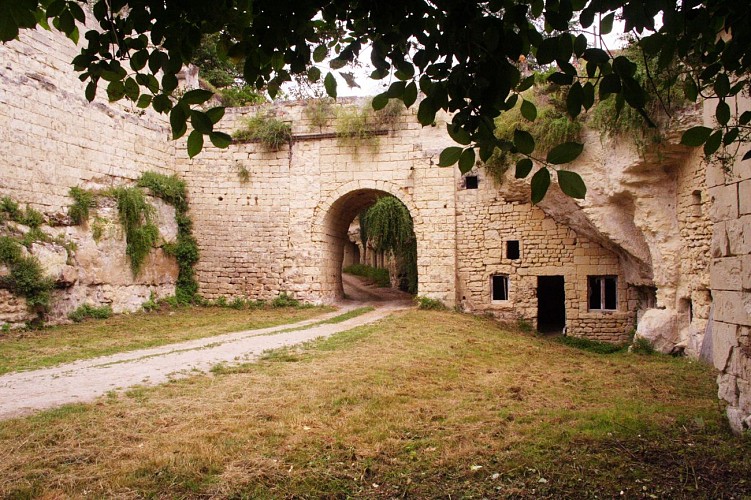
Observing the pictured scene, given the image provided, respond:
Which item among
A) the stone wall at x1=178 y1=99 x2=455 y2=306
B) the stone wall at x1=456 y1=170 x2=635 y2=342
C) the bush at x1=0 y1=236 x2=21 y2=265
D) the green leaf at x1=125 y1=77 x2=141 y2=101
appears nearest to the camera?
the green leaf at x1=125 y1=77 x2=141 y2=101

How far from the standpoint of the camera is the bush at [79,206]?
1195cm

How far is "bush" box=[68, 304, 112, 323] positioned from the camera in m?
11.6

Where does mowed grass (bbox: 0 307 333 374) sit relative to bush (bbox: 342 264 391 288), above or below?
below

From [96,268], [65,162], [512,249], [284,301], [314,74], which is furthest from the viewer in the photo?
[284,301]

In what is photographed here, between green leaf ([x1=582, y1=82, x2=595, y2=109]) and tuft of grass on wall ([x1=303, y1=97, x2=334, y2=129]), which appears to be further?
tuft of grass on wall ([x1=303, y1=97, x2=334, y2=129])

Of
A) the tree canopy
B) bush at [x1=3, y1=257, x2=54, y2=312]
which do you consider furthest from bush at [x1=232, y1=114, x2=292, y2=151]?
the tree canopy

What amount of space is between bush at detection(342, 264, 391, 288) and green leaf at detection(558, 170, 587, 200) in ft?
73.4

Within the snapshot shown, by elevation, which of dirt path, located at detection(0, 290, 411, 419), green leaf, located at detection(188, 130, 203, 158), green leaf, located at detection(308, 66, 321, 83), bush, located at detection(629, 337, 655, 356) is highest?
green leaf, located at detection(308, 66, 321, 83)

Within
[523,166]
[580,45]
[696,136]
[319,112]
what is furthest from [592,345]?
[523,166]

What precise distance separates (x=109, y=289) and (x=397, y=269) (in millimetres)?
12566

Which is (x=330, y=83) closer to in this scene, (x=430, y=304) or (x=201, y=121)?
(x=201, y=121)

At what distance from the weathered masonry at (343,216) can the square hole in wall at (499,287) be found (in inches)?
1.6

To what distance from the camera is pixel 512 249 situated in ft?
46.0

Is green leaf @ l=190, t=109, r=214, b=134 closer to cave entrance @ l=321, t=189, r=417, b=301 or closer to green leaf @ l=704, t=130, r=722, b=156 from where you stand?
green leaf @ l=704, t=130, r=722, b=156
